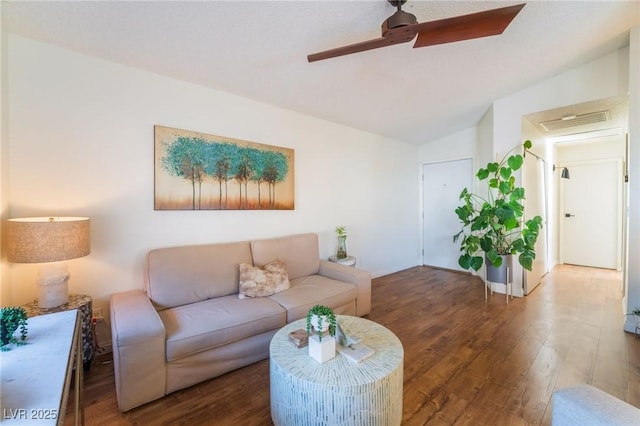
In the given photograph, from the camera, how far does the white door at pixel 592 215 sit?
483 centimetres

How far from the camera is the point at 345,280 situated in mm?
2865

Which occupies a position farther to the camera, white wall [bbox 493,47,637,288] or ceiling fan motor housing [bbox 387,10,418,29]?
white wall [bbox 493,47,637,288]

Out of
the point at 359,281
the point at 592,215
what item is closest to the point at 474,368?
the point at 359,281

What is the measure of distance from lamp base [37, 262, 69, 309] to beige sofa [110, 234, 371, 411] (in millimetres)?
305

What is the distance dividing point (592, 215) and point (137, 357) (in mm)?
7325

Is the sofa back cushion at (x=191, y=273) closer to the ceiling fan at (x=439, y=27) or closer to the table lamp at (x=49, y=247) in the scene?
the table lamp at (x=49, y=247)

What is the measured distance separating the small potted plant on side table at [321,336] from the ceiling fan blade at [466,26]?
66.9 inches

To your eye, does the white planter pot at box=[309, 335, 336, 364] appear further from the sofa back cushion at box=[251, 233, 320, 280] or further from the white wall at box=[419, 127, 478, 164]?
the white wall at box=[419, 127, 478, 164]

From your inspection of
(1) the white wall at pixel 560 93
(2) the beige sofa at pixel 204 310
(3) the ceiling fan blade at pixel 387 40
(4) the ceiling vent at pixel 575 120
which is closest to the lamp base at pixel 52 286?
(2) the beige sofa at pixel 204 310

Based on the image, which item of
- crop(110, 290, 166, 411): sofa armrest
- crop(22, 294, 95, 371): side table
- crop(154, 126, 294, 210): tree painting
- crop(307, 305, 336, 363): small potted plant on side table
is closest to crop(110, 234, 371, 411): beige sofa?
crop(110, 290, 166, 411): sofa armrest

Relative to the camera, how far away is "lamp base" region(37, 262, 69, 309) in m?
1.73

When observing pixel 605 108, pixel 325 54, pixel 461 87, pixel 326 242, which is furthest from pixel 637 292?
pixel 325 54

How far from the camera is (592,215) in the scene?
16.6 feet

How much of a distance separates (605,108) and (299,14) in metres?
3.80
